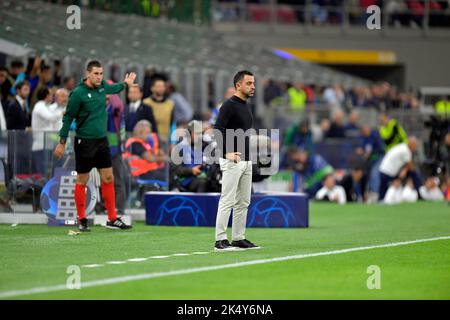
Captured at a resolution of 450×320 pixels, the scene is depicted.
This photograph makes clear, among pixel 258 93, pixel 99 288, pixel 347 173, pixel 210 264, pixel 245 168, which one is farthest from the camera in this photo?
pixel 258 93

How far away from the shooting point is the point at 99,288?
11.8 meters

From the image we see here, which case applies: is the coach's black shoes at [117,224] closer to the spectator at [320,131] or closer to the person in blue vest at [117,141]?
the person in blue vest at [117,141]

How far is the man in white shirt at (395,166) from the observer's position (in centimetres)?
3102

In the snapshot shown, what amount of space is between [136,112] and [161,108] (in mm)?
1095

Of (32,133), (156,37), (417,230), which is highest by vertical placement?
(156,37)

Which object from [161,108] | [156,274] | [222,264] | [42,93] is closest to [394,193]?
[161,108]

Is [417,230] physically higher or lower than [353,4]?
lower

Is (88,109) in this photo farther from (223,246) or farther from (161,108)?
(161,108)

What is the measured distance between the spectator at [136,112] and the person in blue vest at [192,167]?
1.28 metres

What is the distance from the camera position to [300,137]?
3456 cm

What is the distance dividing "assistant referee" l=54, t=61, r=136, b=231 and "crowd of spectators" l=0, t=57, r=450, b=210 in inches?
77.7

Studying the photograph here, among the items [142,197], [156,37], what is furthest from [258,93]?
[142,197]

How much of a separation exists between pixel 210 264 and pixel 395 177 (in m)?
17.8
